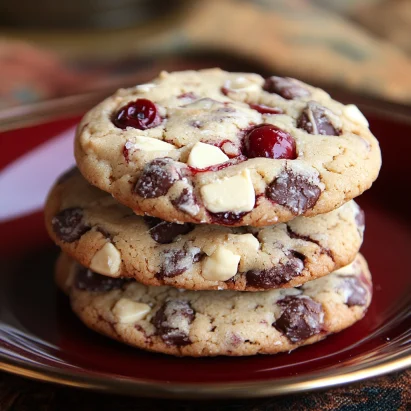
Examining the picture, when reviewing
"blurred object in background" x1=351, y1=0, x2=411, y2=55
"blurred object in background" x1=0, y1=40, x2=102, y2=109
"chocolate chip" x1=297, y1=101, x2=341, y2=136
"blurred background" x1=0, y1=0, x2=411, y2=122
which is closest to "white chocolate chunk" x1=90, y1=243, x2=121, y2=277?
"chocolate chip" x1=297, y1=101, x2=341, y2=136

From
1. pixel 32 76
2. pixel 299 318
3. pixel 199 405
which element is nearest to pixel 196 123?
pixel 299 318

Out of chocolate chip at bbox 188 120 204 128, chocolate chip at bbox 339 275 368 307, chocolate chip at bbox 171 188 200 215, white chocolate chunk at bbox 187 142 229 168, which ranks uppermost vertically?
white chocolate chunk at bbox 187 142 229 168

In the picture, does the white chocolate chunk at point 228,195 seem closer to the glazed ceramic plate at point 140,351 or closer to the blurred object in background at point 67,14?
the glazed ceramic plate at point 140,351

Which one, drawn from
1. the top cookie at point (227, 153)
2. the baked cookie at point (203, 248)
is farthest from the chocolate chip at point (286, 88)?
the baked cookie at point (203, 248)

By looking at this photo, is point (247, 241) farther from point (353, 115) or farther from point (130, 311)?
point (353, 115)

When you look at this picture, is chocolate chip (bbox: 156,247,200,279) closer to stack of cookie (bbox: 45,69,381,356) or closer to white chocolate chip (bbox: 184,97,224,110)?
stack of cookie (bbox: 45,69,381,356)

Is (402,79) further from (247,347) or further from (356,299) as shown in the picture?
(247,347)

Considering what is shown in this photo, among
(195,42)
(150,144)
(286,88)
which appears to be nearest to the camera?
(150,144)

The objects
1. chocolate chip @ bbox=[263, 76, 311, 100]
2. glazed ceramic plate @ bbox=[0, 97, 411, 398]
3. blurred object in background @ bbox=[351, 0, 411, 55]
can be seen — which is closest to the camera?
glazed ceramic plate @ bbox=[0, 97, 411, 398]
